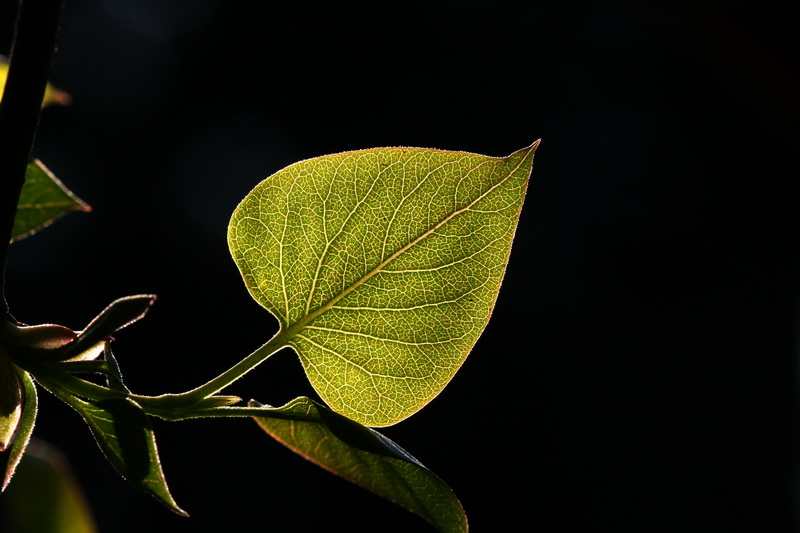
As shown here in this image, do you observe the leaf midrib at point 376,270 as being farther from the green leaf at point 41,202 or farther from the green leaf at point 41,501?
the green leaf at point 41,501

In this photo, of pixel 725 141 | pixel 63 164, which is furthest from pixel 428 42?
pixel 63 164

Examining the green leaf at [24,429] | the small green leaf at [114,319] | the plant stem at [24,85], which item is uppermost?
the plant stem at [24,85]

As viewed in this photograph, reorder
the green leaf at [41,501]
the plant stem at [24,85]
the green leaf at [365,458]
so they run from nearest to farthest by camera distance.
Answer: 1. the plant stem at [24,85]
2. the green leaf at [365,458]
3. the green leaf at [41,501]

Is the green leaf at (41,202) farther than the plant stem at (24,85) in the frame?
Yes

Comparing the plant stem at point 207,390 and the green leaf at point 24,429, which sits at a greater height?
the plant stem at point 207,390

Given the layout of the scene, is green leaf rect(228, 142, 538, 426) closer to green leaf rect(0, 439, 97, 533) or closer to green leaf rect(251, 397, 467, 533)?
green leaf rect(251, 397, 467, 533)

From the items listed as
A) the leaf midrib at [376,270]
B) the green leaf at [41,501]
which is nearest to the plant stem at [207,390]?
the leaf midrib at [376,270]
